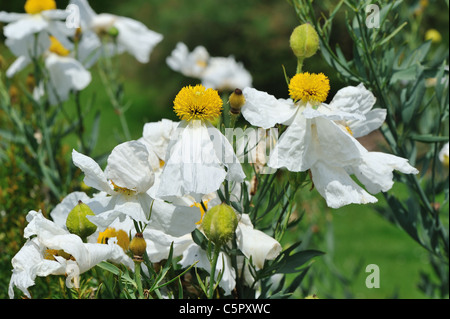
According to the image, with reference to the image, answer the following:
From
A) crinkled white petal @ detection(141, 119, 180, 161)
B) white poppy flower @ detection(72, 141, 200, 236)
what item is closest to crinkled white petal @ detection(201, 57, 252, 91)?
crinkled white petal @ detection(141, 119, 180, 161)

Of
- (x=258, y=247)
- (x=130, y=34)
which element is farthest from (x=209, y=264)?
(x=130, y=34)

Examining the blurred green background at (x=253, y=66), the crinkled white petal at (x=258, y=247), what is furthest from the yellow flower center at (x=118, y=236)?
the blurred green background at (x=253, y=66)

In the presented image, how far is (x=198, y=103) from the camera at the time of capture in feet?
2.20

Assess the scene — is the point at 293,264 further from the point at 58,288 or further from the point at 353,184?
the point at 58,288

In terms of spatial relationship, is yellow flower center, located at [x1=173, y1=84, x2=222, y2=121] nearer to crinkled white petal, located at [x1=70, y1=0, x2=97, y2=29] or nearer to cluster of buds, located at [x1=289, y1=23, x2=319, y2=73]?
cluster of buds, located at [x1=289, y1=23, x2=319, y2=73]

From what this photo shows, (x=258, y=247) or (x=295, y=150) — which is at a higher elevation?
(x=295, y=150)

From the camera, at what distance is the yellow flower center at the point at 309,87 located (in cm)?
70

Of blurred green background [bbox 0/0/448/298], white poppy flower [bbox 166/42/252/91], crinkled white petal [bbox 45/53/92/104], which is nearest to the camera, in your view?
crinkled white petal [bbox 45/53/92/104]

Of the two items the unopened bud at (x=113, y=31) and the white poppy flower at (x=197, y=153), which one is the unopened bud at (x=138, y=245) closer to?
the white poppy flower at (x=197, y=153)

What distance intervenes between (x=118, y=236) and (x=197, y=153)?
0.20m

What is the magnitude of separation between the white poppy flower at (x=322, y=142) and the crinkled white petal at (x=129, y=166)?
0.43 feet

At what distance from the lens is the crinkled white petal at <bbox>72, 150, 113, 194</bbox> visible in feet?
2.17

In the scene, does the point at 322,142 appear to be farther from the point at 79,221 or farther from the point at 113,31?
the point at 113,31

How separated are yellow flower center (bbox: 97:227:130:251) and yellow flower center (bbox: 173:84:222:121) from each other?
0.66ft
